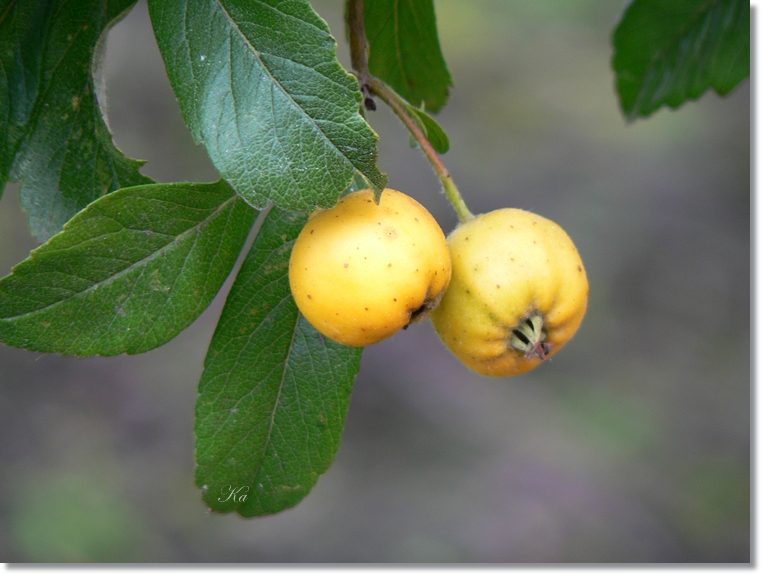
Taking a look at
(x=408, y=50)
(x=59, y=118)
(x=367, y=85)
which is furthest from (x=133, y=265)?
(x=408, y=50)

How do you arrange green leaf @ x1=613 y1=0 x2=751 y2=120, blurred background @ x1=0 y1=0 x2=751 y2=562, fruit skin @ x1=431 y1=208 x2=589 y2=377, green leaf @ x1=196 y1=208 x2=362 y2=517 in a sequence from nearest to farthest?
1. fruit skin @ x1=431 y1=208 x2=589 y2=377
2. green leaf @ x1=196 y1=208 x2=362 y2=517
3. green leaf @ x1=613 y1=0 x2=751 y2=120
4. blurred background @ x1=0 y1=0 x2=751 y2=562

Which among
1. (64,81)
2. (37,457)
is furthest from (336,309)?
(37,457)

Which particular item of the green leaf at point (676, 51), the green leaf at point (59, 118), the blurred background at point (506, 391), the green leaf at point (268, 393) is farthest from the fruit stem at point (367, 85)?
the blurred background at point (506, 391)

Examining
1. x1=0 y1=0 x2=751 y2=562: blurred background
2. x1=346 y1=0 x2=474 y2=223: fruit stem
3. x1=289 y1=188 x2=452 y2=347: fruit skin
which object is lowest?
x1=0 y1=0 x2=751 y2=562: blurred background

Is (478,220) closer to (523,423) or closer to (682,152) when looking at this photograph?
(523,423)

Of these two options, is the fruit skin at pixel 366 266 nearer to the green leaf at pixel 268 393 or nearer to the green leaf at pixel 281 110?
the green leaf at pixel 281 110

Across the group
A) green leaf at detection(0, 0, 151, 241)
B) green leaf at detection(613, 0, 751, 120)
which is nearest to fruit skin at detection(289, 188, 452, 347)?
green leaf at detection(0, 0, 151, 241)

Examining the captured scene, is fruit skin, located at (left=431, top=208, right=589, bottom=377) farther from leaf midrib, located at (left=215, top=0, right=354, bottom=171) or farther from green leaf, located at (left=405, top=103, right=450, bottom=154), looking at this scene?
leaf midrib, located at (left=215, top=0, right=354, bottom=171)
